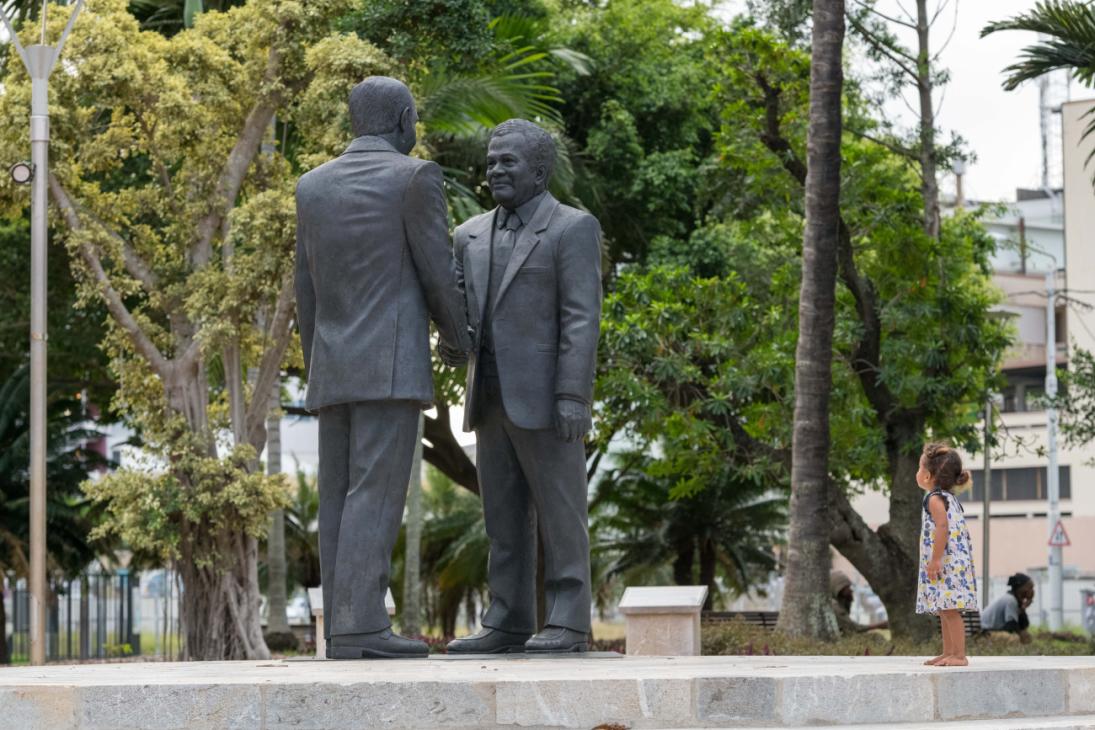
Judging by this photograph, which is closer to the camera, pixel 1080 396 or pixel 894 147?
pixel 1080 396

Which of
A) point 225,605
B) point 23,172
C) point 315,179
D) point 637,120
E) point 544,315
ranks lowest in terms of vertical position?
point 225,605

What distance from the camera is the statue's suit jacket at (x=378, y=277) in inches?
308

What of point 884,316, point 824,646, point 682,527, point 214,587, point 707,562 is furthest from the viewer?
point 707,562

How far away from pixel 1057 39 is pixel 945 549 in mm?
9591

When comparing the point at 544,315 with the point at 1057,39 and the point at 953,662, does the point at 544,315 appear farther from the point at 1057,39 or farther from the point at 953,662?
the point at 1057,39

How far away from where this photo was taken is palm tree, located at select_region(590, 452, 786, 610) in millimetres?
30672

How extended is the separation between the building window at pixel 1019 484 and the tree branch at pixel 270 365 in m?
32.9

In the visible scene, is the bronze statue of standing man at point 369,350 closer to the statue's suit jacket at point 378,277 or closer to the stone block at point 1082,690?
the statue's suit jacket at point 378,277

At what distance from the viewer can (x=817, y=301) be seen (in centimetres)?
1631

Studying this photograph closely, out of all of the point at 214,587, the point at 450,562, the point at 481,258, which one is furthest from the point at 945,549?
the point at 450,562

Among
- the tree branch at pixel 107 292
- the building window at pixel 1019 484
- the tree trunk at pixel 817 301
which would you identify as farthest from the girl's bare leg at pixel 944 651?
the building window at pixel 1019 484

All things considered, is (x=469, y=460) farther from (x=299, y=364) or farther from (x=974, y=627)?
(x=974, y=627)

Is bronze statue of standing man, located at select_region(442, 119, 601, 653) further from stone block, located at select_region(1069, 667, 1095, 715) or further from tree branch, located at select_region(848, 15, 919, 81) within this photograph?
tree branch, located at select_region(848, 15, 919, 81)

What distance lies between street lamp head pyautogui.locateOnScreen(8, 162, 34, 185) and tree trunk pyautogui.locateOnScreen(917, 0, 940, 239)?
9.65 meters
